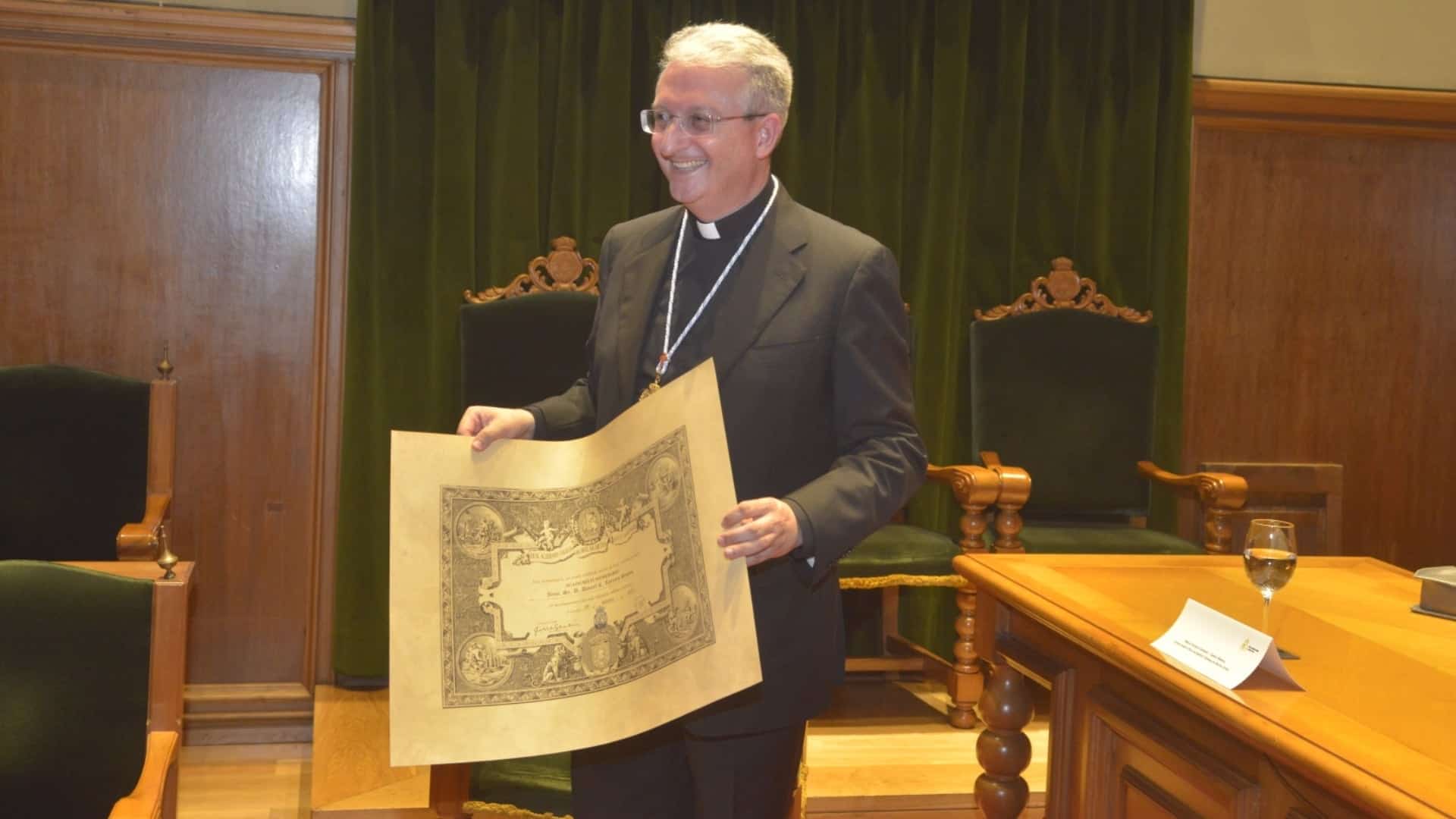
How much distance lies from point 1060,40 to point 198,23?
253 centimetres

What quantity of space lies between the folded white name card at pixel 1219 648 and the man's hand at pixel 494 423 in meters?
0.89

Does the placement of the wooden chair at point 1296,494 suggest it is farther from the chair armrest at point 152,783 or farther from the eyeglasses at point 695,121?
the chair armrest at point 152,783

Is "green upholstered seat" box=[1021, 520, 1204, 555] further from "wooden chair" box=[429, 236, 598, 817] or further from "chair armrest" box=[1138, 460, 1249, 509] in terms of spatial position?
"wooden chair" box=[429, 236, 598, 817]

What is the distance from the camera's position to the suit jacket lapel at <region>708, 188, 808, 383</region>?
179 centimetres

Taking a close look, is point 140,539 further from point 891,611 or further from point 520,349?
point 891,611

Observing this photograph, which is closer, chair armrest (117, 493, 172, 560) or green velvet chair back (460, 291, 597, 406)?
chair armrest (117, 493, 172, 560)

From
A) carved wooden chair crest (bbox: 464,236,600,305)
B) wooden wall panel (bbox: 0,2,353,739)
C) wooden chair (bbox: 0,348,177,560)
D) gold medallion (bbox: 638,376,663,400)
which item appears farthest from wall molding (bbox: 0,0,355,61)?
gold medallion (bbox: 638,376,663,400)

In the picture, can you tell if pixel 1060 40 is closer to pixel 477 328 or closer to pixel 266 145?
pixel 477 328

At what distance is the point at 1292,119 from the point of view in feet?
15.1

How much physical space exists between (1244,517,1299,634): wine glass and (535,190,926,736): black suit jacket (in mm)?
497

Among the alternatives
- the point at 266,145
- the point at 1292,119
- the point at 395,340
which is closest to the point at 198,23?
the point at 266,145

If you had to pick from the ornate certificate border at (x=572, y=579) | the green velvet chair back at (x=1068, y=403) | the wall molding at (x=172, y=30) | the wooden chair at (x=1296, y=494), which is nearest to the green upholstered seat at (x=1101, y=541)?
the green velvet chair back at (x=1068, y=403)

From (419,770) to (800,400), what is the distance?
7.15 ft

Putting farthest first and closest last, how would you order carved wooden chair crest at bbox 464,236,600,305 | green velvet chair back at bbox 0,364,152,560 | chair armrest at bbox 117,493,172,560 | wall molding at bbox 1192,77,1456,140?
wall molding at bbox 1192,77,1456,140, carved wooden chair crest at bbox 464,236,600,305, green velvet chair back at bbox 0,364,152,560, chair armrest at bbox 117,493,172,560
